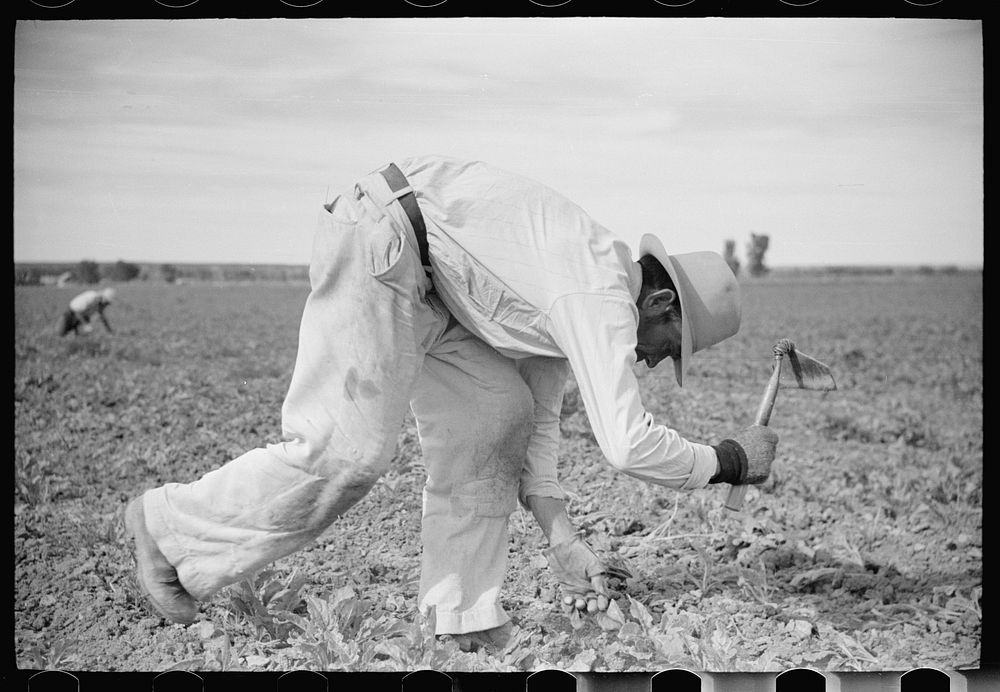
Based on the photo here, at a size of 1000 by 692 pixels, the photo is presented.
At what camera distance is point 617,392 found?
272cm

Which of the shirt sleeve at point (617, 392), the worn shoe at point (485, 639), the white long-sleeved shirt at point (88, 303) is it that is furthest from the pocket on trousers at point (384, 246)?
the white long-sleeved shirt at point (88, 303)

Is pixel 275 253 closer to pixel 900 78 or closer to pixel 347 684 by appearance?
pixel 347 684

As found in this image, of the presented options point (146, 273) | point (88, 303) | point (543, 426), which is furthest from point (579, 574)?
point (88, 303)

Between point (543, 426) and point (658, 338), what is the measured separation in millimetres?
474

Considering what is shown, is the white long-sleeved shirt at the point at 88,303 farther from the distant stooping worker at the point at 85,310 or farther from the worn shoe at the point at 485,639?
the worn shoe at the point at 485,639

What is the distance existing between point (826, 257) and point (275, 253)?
1805 millimetres

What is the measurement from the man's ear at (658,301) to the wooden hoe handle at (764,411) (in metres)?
0.43

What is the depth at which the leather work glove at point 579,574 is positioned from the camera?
3.34m

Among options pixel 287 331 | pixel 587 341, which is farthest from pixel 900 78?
pixel 287 331

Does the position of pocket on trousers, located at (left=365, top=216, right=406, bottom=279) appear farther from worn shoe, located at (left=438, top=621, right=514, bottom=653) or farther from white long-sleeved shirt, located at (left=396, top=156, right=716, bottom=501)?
worn shoe, located at (left=438, top=621, right=514, bottom=653)

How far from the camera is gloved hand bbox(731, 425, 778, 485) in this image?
3.02m

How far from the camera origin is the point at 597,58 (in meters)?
3.36

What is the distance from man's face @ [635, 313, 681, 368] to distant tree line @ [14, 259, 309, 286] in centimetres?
119

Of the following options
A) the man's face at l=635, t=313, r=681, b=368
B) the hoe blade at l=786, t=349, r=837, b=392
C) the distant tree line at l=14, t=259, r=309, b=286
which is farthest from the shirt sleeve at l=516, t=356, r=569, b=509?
the distant tree line at l=14, t=259, r=309, b=286
